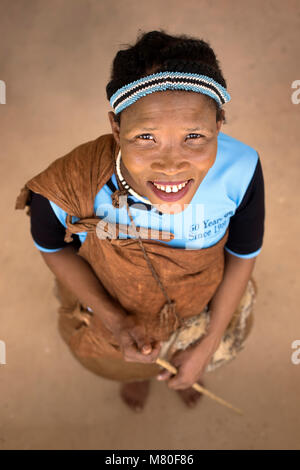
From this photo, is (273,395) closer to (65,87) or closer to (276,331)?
(276,331)

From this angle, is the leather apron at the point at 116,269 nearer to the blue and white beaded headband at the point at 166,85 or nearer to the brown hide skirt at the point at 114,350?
the brown hide skirt at the point at 114,350

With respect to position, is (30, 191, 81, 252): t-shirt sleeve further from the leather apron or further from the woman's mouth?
the woman's mouth

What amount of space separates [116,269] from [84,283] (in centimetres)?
18

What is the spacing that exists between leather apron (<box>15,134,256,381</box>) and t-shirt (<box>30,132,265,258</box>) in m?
0.03

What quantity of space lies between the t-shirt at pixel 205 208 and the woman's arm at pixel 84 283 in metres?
0.10

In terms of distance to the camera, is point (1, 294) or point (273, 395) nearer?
point (273, 395)

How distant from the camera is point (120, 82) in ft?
2.80

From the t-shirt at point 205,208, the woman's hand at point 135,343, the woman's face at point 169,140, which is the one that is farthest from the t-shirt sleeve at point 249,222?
the woman's hand at point 135,343

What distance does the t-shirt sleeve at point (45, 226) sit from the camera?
1.05 m

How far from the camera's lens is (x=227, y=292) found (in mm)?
1324

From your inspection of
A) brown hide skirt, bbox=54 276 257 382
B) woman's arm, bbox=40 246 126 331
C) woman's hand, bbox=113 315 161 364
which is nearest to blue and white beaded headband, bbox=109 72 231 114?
woman's arm, bbox=40 246 126 331

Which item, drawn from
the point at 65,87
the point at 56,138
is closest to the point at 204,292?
the point at 56,138
